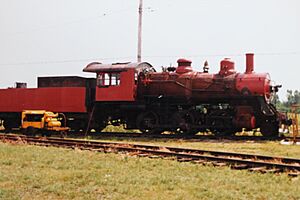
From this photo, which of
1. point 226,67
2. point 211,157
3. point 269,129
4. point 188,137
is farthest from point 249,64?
point 211,157

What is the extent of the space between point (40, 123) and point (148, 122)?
4873 mm

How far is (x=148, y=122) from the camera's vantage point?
1962cm

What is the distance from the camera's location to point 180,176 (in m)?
8.72

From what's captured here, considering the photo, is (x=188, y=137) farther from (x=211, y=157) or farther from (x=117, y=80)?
(x=211, y=157)

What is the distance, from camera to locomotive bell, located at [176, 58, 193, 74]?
64.5 feet

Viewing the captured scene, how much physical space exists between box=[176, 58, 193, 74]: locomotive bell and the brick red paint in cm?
481

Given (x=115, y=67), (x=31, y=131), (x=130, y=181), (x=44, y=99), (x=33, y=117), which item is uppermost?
(x=115, y=67)

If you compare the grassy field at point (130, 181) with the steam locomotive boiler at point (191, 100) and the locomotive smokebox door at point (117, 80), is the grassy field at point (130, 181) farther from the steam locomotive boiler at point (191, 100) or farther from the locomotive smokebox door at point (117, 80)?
the locomotive smokebox door at point (117, 80)

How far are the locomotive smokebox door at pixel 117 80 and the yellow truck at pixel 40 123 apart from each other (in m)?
2.57

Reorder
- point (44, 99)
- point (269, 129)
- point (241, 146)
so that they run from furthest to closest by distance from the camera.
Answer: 1. point (44, 99)
2. point (269, 129)
3. point (241, 146)

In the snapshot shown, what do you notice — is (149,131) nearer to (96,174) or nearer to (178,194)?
(96,174)

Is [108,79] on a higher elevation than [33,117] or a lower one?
higher

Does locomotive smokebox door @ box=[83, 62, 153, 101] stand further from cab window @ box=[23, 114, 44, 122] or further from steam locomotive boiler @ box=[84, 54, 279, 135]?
cab window @ box=[23, 114, 44, 122]

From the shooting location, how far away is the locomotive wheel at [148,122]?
1959 cm
